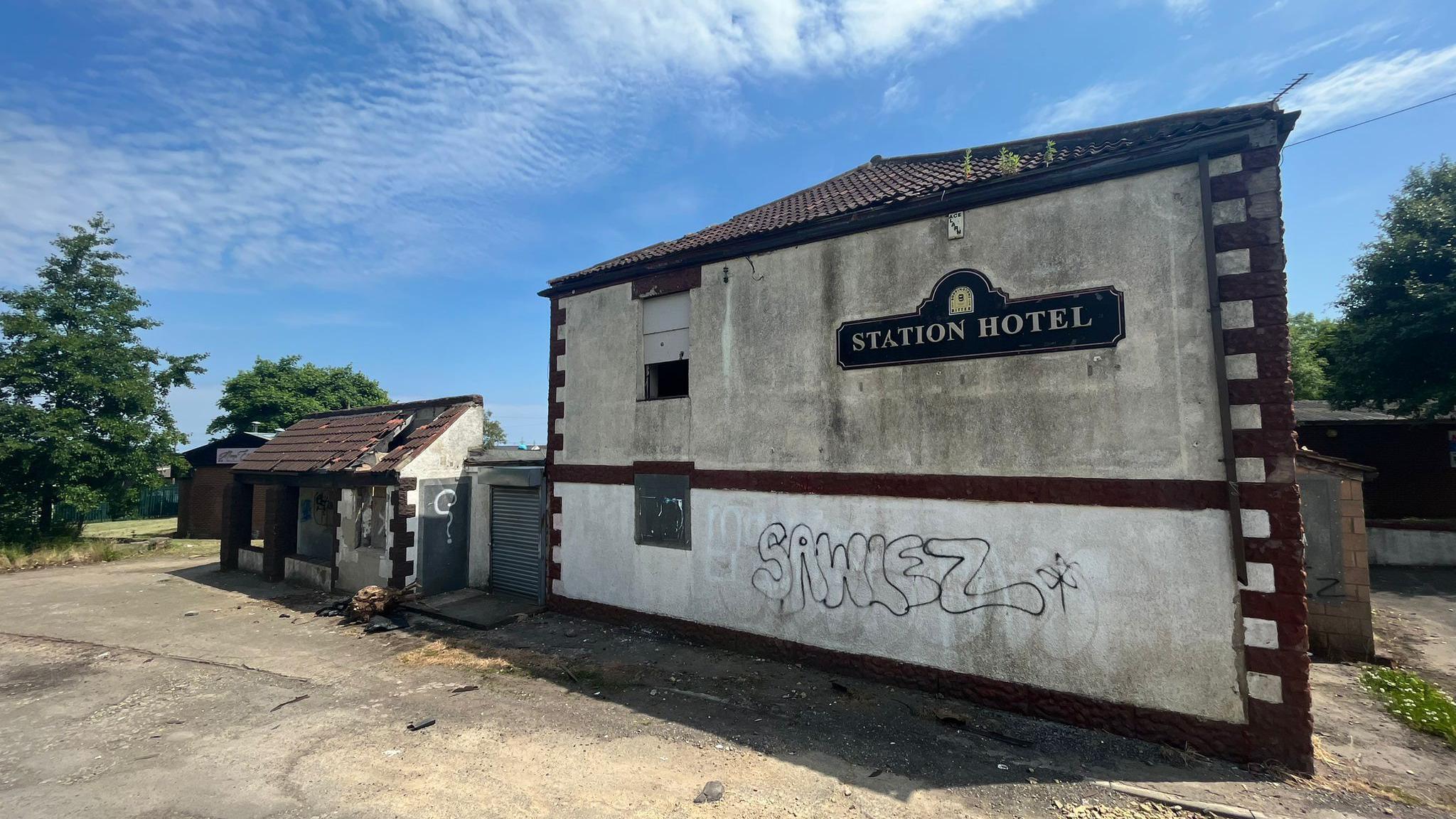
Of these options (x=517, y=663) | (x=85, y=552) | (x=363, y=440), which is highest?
(x=363, y=440)

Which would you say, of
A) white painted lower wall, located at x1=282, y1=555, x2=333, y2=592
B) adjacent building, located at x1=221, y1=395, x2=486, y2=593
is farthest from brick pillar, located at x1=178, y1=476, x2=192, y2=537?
white painted lower wall, located at x1=282, y1=555, x2=333, y2=592

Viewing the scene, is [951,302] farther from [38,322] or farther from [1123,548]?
[38,322]

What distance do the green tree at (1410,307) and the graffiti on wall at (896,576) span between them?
15.5 meters

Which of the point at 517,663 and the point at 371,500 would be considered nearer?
the point at 517,663

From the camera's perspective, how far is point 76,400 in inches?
757

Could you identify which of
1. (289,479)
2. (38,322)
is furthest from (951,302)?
(38,322)

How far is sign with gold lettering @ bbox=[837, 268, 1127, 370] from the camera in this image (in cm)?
661

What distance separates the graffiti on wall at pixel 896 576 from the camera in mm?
6719

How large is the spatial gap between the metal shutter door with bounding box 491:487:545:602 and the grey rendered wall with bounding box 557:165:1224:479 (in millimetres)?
2601

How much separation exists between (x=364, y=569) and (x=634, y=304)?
822 centimetres

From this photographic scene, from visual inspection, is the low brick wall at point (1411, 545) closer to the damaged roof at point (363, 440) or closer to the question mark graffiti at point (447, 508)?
the question mark graffiti at point (447, 508)

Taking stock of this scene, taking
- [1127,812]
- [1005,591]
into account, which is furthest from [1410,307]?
[1127,812]

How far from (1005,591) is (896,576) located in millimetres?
1256

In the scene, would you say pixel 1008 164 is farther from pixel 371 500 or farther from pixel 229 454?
pixel 229 454
